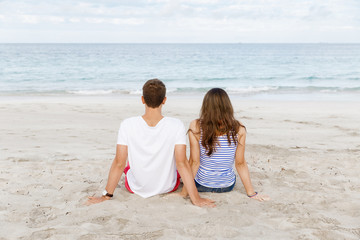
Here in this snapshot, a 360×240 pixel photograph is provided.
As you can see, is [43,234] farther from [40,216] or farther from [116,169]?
[116,169]

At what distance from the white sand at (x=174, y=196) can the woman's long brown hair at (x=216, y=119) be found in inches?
26.4

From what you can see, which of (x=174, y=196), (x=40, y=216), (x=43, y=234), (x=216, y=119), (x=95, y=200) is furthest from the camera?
(x=174, y=196)

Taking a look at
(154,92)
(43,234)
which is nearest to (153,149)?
(154,92)

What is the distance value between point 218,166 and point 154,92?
3.71 ft

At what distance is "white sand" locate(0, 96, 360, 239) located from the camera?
9.94 feet

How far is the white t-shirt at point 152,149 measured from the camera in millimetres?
3432

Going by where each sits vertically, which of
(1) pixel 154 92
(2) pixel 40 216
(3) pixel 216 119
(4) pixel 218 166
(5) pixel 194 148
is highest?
(1) pixel 154 92

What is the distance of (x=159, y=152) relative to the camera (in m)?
3.53

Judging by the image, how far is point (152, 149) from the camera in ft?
11.5

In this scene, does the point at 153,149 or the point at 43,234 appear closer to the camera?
the point at 43,234

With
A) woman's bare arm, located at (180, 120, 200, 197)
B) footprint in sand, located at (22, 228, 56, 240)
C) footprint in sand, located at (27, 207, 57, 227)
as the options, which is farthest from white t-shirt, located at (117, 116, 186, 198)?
footprint in sand, located at (22, 228, 56, 240)

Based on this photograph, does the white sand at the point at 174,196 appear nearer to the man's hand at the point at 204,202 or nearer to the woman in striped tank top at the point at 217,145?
the man's hand at the point at 204,202

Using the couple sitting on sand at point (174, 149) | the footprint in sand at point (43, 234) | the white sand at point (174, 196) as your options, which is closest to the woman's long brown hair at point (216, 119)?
the couple sitting on sand at point (174, 149)

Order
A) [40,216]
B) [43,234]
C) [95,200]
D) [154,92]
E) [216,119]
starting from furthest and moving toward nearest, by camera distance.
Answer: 1. [95,200]
2. [216,119]
3. [40,216]
4. [154,92]
5. [43,234]
